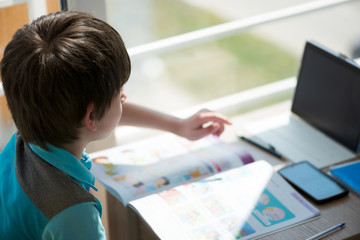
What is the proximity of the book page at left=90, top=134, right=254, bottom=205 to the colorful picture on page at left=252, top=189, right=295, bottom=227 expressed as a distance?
0.17m

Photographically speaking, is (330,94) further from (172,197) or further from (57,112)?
(57,112)

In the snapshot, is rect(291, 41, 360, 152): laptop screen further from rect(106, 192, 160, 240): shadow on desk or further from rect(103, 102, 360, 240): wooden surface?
rect(106, 192, 160, 240): shadow on desk

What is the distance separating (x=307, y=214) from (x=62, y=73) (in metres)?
0.68

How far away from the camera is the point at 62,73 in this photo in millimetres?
903

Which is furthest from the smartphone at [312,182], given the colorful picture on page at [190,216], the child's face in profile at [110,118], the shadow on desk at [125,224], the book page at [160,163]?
the child's face in profile at [110,118]

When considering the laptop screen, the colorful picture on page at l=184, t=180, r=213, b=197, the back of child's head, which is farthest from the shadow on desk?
the laptop screen

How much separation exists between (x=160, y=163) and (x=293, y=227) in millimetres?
396

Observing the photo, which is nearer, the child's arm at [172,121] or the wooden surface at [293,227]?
the wooden surface at [293,227]

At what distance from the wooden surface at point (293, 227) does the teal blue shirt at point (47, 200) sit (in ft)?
0.87

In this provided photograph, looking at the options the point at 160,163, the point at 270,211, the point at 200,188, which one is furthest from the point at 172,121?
the point at 270,211

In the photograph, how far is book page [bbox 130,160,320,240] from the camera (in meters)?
1.20

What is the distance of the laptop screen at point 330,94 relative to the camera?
4.87 ft

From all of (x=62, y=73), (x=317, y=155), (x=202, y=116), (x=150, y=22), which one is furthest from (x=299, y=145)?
(x=150, y=22)

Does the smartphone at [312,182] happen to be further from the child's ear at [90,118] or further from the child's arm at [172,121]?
the child's ear at [90,118]
